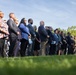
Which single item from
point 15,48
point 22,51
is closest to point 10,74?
point 15,48

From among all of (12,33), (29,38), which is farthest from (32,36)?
(12,33)

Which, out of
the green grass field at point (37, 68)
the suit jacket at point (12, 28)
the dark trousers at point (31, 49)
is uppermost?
the suit jacket at point (12, 28)

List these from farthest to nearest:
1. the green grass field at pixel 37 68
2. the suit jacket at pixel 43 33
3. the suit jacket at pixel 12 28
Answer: the suit jacket at pixel 43 33, the suit jacket at pixel 12 28, the green grass field at pixel 37 68

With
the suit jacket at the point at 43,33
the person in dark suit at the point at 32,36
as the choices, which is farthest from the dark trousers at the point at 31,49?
the suit jacket at the point at 43,33

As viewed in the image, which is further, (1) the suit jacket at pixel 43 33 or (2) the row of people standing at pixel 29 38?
(1) the suit jacket at pixel 43 33

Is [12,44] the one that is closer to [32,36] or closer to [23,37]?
[23,37]

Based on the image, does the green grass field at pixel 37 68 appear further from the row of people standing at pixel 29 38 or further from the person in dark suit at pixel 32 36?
the person in dark suit at pixel 32 36

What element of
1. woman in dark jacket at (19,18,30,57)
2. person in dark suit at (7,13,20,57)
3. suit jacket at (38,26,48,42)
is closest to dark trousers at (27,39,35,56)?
suit jacket at (38,26,48,42)

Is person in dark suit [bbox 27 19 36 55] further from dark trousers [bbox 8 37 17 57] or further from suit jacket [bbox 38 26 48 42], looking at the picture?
dark trousers [bbox 8 37 17 57]

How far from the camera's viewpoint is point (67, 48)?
85.0 ft

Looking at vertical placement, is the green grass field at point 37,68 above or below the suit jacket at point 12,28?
below

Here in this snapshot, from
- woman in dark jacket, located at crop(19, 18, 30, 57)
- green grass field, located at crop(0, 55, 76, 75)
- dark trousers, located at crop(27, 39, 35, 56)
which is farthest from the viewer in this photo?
dark trousers, located at crop(27, 39, 35, 56)

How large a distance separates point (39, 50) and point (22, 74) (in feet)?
54.5

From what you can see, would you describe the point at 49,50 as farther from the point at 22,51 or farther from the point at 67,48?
the point at 67,48
